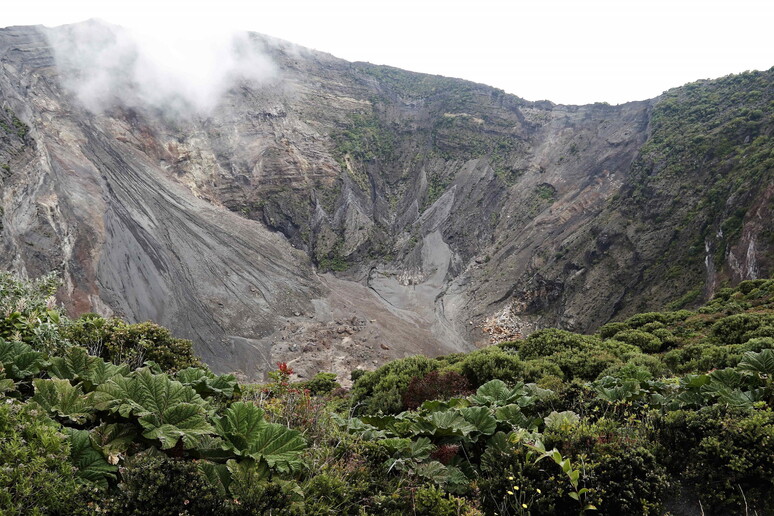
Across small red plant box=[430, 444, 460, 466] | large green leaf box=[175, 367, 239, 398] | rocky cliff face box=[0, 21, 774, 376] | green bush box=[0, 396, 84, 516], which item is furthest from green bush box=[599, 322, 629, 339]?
green bush box=[0, 396, 84, 516]

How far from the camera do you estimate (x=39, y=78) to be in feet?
153

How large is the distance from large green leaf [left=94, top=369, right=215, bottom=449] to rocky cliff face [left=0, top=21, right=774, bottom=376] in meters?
27.8

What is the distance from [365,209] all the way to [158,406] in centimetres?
5943

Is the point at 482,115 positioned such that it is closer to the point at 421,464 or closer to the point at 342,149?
the point at 342,149

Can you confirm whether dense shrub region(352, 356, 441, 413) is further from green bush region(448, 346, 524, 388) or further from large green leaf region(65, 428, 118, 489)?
large green leaf region(65, 428, 118, 489)

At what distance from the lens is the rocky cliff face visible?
3119 cm

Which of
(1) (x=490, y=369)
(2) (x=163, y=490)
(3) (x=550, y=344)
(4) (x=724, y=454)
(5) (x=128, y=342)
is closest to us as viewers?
(2) (x=163, y=490)

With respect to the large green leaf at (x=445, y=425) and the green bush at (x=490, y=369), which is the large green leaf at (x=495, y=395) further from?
the green bush at (x=490, y=369)

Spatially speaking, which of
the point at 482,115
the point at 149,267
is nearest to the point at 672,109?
the point at 482,115

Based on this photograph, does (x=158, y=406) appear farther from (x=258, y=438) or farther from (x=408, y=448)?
(x=408, y=448)

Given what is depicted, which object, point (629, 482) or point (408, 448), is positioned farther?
point (408, 448)

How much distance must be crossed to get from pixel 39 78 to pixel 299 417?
59.9 m

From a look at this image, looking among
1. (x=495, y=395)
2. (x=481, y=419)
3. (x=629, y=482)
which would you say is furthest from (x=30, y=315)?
(x=629, y=482)

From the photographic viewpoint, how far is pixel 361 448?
4273mm
